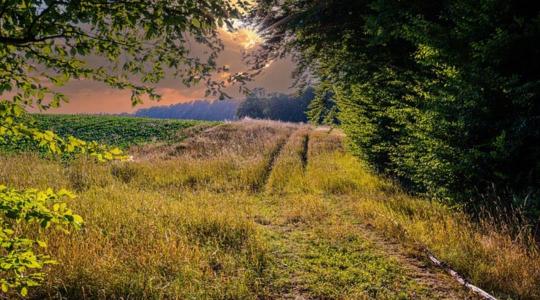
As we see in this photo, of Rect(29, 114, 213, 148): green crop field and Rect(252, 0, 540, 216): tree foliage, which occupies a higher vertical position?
Rect(252, 0, 540, 216): tree foliage

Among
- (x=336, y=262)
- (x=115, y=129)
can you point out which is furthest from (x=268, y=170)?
(x=115, y=129)

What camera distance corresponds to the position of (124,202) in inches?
353

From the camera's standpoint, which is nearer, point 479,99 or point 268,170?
point 479,99

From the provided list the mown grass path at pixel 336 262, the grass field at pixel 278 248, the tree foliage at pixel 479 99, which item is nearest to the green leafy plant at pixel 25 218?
the grass field at pixel 278 248

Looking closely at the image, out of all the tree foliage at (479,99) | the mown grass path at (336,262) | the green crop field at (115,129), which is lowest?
the mown grass path at (336,262)

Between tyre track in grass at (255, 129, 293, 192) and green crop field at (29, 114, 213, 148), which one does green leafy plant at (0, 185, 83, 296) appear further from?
green crop field at (29, 114, 213, 148)

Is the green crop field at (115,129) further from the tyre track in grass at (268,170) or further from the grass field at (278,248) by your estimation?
the grass field at (278,248)

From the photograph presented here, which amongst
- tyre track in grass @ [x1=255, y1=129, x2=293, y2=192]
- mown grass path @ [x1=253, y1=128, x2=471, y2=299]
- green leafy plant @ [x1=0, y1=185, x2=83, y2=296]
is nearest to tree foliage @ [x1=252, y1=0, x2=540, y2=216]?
mown grass path @ [x1=253, y1=128, x2=471, y2=299]

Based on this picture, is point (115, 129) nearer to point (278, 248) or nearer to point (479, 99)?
point (278, 248)

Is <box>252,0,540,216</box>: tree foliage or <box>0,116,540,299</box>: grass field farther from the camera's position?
<box>252,0,540,216</box>: tree foliage

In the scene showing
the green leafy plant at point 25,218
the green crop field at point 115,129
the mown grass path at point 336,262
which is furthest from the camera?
the green crop field at point 115,129

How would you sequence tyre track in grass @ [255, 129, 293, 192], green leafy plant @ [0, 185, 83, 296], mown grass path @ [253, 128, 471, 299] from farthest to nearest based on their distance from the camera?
tyre track in grass @ [255, 129, 293, 192]
mown grass path @ [253, 128, 471, 299]
green leafy plant @ [0, 185, 83, 296]

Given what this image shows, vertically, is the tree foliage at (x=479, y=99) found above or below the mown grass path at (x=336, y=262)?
above

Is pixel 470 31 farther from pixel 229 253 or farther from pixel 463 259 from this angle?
pixel 229 253
